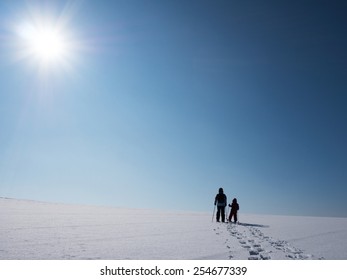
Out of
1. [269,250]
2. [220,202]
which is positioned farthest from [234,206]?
[269,250]

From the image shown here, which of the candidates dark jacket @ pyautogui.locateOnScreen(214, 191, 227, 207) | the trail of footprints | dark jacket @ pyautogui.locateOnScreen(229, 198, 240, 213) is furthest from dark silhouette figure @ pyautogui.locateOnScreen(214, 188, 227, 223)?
the trail of footprints

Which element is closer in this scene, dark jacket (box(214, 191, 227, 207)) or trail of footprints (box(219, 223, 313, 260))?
trail of footprints (box(219, 223, 313, 260))

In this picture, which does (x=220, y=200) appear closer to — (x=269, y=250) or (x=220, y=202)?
(x=220, y=202)

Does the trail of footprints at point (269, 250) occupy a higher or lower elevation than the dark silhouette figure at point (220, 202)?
lower

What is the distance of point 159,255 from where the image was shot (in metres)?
7.20

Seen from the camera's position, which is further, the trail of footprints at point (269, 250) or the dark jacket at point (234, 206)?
the dark jacket at point (234, 206)

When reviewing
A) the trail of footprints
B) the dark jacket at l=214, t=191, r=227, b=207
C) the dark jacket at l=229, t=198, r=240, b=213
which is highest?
the dark jacket at l=214, t=191, r=227, b=207

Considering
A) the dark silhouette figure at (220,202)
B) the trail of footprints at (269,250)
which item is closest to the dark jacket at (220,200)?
the dark silhouette figure at (220,202)

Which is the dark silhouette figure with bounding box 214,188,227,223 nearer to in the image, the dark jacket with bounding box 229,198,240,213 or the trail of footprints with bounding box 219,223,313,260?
the dark jacket with bounding box 229,198,240,213

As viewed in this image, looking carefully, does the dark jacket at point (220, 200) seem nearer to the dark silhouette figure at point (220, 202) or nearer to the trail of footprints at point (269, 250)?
the dark silhouette figure at point (220, 202)

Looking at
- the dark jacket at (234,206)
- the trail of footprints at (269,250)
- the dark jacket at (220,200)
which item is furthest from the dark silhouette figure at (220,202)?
the trail of footprints at (269,250)

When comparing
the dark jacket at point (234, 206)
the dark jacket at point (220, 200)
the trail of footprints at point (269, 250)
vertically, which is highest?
the dark jacket at point (220, 200)

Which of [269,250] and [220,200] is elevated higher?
[220,200]
